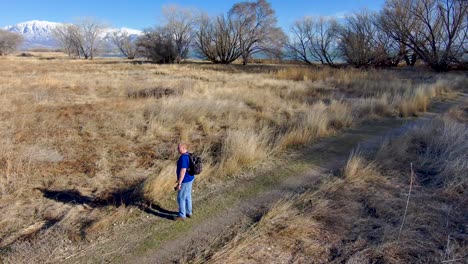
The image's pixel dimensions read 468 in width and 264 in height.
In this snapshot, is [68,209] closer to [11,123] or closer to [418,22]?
[11,123]

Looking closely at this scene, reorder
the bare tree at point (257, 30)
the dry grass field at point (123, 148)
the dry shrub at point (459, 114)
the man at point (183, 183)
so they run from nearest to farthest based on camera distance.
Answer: the man at point (183, 183) < the dry grass field at point (123, 148) < the dry shrub at point (459, 114) < the bare tree at point (257, 30)

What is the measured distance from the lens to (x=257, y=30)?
44.7 metres

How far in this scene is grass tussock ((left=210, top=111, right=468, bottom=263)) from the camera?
312 centimetres

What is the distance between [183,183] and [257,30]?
144ft

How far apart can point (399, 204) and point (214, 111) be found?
6545mm

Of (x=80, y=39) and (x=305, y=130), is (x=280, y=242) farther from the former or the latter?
(x=80, y=39)

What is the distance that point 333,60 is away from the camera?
4309 cm

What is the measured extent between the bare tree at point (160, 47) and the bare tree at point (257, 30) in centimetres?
1000

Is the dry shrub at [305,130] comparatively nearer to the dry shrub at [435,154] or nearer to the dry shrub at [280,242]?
the dry shrub at [435,154]

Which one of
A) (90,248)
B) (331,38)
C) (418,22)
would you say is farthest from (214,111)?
(331,38)

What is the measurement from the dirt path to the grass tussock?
10.7 inches

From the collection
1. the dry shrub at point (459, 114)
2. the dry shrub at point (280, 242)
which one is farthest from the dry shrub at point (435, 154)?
the dry shrub at point (459, 114)

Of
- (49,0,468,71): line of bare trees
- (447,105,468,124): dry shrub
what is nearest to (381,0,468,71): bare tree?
(49,0,468,71): line of bare trees

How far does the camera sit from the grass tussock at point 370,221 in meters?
3.12
